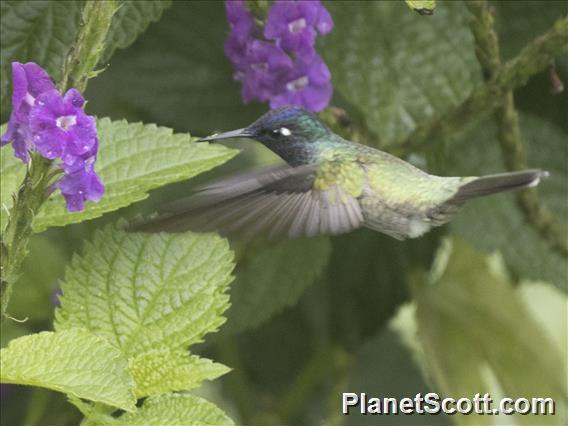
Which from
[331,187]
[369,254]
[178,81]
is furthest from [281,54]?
[369,254]

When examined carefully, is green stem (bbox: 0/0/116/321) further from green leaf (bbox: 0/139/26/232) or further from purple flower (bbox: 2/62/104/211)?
green leaf (bbox: 0/139/26/232)

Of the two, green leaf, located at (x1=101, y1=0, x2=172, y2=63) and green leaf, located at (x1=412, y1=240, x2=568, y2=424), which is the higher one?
green leaf, located at (x1=101, y1=0, x2=172, y2=63)

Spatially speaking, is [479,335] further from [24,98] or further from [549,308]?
[24,98]

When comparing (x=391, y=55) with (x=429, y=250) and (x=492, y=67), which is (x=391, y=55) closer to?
(x=492, y=67)

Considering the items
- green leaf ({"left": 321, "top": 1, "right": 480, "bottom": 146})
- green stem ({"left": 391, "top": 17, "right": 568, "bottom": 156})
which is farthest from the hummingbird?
green leaf ({"left": 321, "top": 1, "right": 480, "bottom": 146})

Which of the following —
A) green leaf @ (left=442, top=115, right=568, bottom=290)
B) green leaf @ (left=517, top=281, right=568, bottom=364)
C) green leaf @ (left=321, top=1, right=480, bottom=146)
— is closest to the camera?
green leaf @ (left=321, top=1, right=480, bottom=146)

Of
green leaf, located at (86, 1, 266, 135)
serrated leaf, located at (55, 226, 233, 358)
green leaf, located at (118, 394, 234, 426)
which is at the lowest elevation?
green leaf, located at (86, 1, 266, 135)
